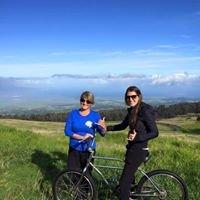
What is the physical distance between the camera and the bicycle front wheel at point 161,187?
850 centimetres

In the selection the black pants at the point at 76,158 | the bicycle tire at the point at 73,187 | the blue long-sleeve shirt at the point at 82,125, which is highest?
the blue long-sleeve shirt at the point at 82,125

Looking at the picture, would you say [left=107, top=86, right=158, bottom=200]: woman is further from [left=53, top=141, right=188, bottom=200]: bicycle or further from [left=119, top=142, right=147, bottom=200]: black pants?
[left=53, top=141, right=188, bottom=200]: bicycle

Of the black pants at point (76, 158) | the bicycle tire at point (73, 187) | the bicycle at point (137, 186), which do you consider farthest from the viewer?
the black pants at point (76, 158)

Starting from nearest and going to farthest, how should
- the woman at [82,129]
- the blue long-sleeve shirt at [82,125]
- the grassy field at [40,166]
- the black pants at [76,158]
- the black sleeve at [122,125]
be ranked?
the black sleeve at [122,125], the woman at [82,129], the blue long-sleeve shirt at [82,125], the black pants at [76,158], the grassy field at [40,166]

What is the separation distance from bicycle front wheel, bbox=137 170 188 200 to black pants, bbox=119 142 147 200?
0.22 meters

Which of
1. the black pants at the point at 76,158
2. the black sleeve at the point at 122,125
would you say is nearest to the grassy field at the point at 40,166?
the black pants at the point at 76,158

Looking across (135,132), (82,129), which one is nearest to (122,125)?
(135,132)

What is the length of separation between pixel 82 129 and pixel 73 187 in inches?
42.7

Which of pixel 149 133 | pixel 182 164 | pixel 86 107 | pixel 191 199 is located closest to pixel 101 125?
pixel 86 107

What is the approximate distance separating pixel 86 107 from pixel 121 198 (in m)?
1.90

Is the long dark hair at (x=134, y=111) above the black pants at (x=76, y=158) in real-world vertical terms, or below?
above

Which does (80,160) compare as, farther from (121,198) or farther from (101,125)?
(121,198)

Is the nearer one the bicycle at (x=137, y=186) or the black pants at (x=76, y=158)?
the bicycle at (x=137, y=186)

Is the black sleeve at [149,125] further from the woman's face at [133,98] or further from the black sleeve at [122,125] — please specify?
the black sleeve at [122,125]
